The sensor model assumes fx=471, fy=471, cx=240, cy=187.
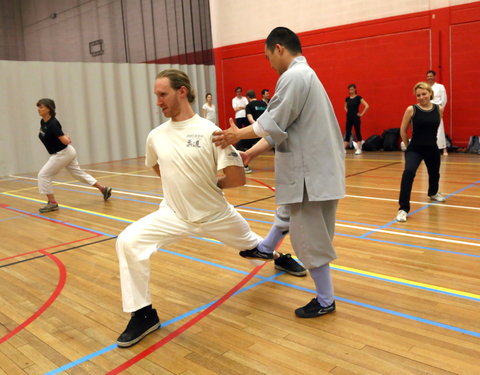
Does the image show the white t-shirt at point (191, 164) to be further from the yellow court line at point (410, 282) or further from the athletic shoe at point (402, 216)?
the athletic shoe at point (402, 216)

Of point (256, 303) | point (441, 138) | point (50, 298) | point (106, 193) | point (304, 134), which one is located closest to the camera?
point (304, 134)

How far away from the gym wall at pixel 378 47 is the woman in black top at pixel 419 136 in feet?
19.9

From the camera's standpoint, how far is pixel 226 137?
2697mm

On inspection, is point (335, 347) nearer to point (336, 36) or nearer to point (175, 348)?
point (175, 348)

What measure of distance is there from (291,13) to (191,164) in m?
11.2

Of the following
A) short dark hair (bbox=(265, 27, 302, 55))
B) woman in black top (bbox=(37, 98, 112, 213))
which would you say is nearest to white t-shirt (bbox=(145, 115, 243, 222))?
short dark hair (bbox=(265, 27, 302, 55))

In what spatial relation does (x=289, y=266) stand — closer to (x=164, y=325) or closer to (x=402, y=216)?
(x=164, y=325)

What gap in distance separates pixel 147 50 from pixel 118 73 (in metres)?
2.10

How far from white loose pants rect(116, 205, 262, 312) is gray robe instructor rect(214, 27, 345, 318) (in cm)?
45

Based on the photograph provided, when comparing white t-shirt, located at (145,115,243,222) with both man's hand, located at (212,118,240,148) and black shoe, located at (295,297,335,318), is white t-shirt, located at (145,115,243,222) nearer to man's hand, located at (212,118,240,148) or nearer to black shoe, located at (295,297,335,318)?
man's hand, located at (212,118,240,148)

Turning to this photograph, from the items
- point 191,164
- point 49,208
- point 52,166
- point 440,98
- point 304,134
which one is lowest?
point 49,208

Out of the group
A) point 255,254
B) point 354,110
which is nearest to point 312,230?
point 255,254

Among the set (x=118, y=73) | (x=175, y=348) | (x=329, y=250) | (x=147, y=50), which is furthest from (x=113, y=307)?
(x=147, y=50)

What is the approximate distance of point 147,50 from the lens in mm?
15344
